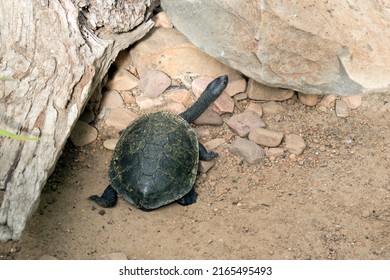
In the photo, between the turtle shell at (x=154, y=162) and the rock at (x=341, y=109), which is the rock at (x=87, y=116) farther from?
the rock at (x=341, y=109)

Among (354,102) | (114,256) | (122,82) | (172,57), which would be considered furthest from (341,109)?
(114,256)

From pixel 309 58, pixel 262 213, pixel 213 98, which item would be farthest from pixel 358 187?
pixel 213 98

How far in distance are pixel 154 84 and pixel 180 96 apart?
0.22 meters

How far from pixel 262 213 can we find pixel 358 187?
689 mm

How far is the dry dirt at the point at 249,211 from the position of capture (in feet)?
10.9

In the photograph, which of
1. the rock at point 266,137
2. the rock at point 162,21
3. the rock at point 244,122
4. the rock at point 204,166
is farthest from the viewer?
the rock at point 162,21

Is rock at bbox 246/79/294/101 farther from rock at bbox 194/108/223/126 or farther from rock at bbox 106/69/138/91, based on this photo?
rock at bbox 106/69/138/91

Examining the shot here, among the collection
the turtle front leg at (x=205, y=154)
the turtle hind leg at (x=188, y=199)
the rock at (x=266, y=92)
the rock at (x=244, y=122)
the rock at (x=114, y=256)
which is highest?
the rock at (x=266, y=92)

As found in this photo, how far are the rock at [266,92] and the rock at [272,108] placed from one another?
4cm

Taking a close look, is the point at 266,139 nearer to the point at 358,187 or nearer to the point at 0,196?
the point at 358,187

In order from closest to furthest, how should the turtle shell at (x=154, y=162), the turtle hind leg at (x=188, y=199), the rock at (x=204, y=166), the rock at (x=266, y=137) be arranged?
the turtle shell at (x=154, y=162) < the turtle hind leg at (x=188, y=199) < the rock at (x=204, y=166) < the rock at (x=266, y=137)

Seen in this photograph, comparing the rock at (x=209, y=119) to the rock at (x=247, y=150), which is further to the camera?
the rock at (x=209, y=119)

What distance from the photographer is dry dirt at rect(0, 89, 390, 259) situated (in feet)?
10.9

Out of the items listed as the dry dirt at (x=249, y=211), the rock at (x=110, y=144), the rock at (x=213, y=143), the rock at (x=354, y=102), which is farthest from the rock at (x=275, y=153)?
the rock at (x=110, y=144)
